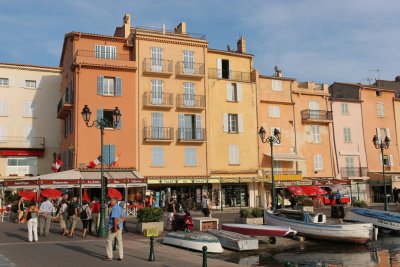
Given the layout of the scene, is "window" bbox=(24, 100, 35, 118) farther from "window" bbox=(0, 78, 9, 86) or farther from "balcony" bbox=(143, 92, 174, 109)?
"balcony" bbox=(143, 92, 174, 109)

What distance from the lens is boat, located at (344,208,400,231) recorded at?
23.2 meters

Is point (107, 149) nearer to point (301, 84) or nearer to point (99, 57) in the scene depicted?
point (99, 57)

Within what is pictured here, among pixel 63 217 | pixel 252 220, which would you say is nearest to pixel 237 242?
pixel 252 220

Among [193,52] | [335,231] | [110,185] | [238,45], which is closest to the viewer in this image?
[335,231]

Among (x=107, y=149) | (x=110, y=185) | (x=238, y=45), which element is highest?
(x=238, y=45)

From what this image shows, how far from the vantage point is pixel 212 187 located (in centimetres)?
4062

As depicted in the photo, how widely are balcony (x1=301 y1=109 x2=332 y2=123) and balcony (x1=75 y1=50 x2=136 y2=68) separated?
18.5 m

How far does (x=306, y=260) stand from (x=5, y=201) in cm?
2697

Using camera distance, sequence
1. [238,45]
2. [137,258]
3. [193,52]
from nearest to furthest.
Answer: [137,258], [193,52], [238,45]

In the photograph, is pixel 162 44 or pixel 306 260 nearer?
pixel 306 260

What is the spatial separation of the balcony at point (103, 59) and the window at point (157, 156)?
7344 millimetres

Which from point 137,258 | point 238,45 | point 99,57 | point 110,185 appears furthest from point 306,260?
point 238,45

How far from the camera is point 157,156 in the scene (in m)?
38.6

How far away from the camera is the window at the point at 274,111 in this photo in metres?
44.8
